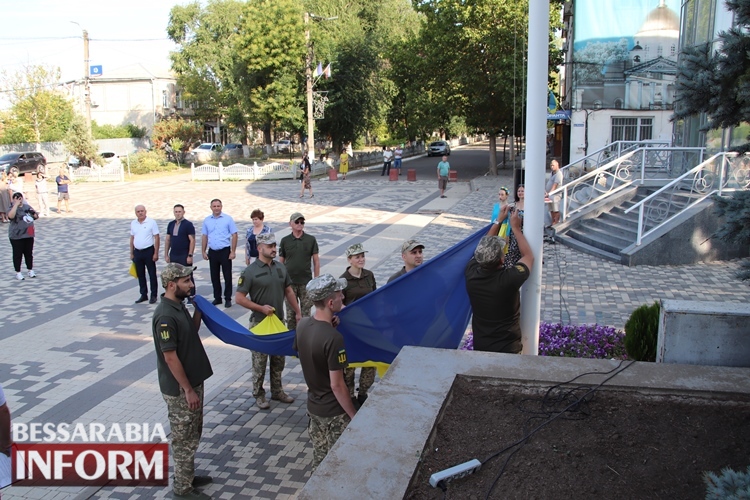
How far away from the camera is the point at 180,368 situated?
492 centimetres

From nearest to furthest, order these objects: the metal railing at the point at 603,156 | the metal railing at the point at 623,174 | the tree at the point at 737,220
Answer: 1. the tree at the point at 737,220
2. the metal railing at the point at 623,174
3. the metal railing at the point at 603,156

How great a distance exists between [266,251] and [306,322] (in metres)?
2.23

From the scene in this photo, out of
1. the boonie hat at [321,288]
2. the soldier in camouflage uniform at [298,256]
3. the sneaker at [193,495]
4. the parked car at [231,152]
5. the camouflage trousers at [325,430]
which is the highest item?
the parked car at [231,152]

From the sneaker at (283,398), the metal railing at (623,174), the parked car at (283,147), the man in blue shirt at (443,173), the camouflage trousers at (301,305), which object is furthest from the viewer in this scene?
the parked car at (283,147)

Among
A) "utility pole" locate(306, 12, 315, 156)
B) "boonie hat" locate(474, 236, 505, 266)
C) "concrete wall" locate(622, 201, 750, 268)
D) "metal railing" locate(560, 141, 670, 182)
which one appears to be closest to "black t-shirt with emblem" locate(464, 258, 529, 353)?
"boonie hat" locate(474, 236, 505, 266)

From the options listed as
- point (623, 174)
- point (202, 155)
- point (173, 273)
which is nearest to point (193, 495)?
point (173, 273)

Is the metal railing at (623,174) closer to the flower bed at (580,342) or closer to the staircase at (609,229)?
the staircase at (609,229)

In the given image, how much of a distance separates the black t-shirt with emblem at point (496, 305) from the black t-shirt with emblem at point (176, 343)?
7.42 ft

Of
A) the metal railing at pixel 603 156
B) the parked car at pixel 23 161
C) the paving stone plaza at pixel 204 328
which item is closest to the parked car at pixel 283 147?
the parked car at pixel 23 161

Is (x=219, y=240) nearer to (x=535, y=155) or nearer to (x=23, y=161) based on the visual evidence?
(x=535, y=155)

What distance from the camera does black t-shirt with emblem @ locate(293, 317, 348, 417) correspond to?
4488 millimetres

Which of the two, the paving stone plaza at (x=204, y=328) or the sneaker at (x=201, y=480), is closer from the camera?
the sneaker at (x=201, y=480)

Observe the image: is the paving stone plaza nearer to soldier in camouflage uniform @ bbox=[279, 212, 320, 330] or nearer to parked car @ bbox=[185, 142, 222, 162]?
soldier in camouflage uniform @ bbox=[279, 212, 320, 330]

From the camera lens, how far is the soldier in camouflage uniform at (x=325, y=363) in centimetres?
450
